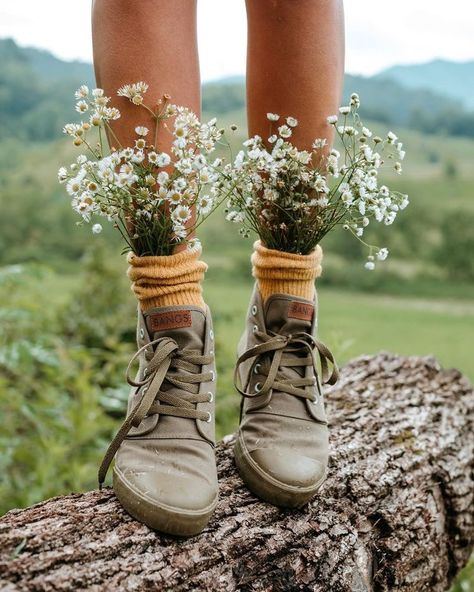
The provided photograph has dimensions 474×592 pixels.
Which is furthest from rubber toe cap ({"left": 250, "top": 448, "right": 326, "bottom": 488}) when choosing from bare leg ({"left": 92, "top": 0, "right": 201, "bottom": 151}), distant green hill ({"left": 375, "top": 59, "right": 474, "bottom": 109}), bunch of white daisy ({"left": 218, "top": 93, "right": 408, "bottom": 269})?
distant green hill ({"left": 375, "top": 59, "right": 474, "bottom": 109})

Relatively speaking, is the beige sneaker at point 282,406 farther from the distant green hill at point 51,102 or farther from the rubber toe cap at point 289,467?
the distant green hill at point 51,102

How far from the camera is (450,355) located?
10.4 m

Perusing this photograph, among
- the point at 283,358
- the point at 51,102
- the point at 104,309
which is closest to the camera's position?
the point at 283,358

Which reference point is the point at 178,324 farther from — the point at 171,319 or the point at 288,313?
the point at 288,313

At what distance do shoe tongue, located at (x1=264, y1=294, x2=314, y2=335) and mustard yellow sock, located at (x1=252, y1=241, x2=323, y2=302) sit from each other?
0.6 inches

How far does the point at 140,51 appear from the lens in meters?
1.34

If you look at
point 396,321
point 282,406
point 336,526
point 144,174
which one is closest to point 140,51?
point 144,174

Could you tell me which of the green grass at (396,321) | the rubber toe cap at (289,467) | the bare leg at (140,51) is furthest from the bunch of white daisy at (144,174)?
the green grass at (396,321)

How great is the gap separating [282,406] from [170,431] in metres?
0.26

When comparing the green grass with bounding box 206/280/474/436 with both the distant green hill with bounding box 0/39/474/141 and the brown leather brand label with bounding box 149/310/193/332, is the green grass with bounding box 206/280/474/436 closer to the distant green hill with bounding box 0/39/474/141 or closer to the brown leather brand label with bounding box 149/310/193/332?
the distant green hill with bounding box 0/39/474/141

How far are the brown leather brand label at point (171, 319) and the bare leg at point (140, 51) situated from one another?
0.30 m

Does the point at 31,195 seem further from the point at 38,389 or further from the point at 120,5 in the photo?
the point at 120,5

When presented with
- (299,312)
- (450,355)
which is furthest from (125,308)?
(450,355)

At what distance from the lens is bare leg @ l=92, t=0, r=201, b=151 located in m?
1.34
